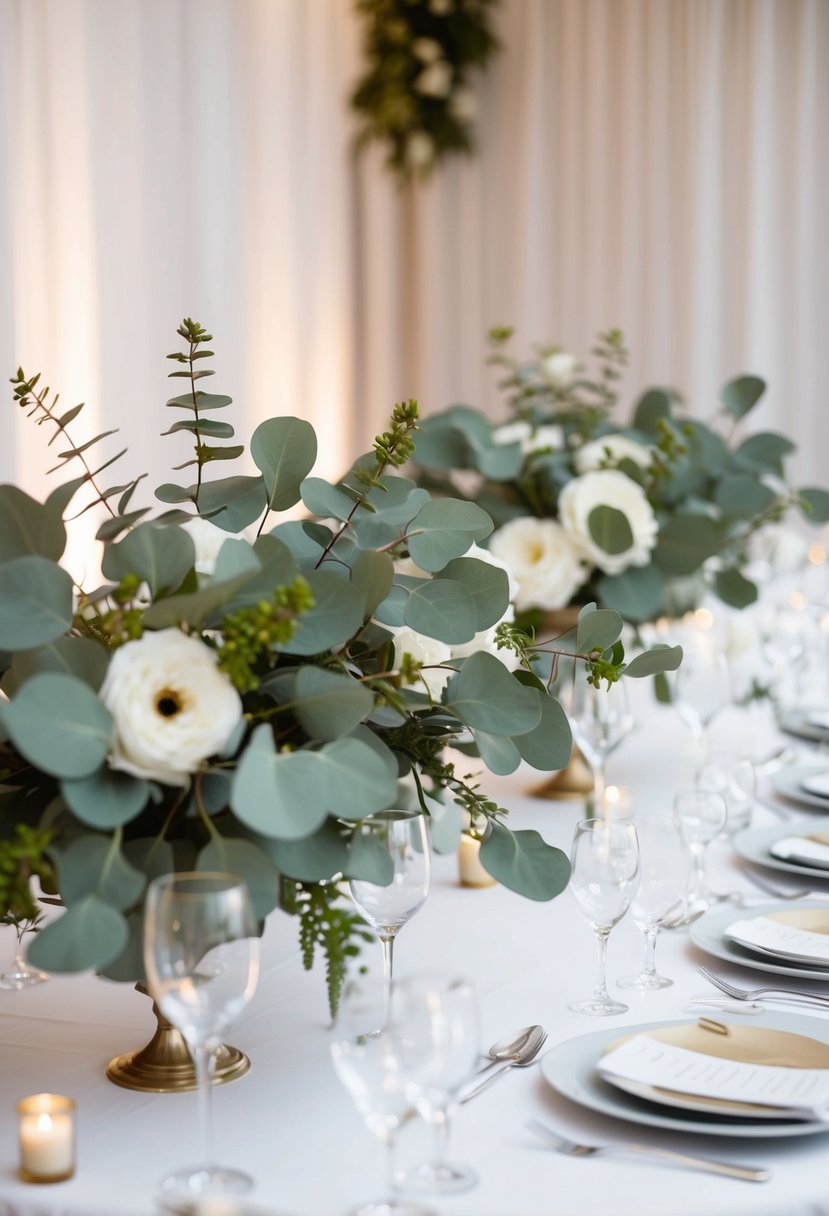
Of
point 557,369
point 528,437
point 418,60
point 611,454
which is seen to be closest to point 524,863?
point 611,454

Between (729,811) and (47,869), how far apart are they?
103cm

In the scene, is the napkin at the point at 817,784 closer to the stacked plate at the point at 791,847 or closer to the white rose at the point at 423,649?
the stacked plate at the point at 791,847

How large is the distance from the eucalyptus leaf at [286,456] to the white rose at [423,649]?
0.47 ft

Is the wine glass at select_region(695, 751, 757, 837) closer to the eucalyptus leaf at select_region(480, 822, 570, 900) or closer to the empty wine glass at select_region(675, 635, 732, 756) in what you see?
the empty wine glass at select_region(675, 635, 732, 756)

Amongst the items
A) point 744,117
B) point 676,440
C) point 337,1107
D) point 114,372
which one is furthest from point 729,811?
point 744,117

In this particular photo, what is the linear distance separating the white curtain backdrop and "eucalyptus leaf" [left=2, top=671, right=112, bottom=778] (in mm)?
3107

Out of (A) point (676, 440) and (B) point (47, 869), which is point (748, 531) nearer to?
(A) point (676, 440)

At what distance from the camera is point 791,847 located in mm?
1685

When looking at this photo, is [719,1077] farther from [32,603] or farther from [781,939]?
[32,603]

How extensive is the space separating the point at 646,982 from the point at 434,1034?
524mm

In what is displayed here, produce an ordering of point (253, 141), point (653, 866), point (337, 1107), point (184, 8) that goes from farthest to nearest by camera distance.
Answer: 1. point (253, 141)
2. point (184, 8)
3. point (653, 866)
4. point (337, 1107)

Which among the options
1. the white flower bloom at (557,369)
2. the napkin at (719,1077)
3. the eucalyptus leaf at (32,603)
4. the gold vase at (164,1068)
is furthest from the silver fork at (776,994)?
the white flower bloom at (557,369)

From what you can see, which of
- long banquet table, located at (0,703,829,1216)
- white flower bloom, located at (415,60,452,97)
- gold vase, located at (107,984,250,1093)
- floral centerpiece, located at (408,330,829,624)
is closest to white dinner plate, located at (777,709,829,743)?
floral centerpiece, located at (408,330,829,624)

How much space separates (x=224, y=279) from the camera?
4555 millimetres
